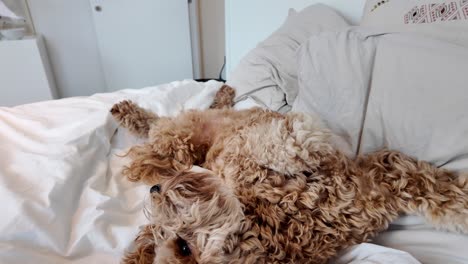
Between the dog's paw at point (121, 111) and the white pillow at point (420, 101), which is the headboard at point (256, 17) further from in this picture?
the dog's paw at point (121, 111)

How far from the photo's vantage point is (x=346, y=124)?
0.78 metres

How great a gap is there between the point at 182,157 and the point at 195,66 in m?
2.54

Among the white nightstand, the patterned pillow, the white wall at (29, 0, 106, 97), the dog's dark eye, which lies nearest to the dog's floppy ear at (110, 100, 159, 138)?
the dog's dark eye

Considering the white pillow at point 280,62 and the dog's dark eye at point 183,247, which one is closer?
the dog's dark eye at point 183,247

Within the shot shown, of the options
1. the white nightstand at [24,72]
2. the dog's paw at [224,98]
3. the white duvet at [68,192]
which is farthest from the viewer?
the white nightstand at [24,72]

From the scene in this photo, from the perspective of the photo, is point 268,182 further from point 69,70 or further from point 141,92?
point 69,70

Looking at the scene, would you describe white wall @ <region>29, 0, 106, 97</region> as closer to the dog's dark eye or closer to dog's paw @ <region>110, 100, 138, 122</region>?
dog's paw @ <region>110, 100, 138, 122</region>

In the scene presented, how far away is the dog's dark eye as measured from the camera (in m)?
0.50

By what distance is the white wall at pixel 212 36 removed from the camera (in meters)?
3.13

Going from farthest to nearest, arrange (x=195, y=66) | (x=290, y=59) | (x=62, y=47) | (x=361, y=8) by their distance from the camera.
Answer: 1. (x=195, y=66)
2. (x=62, y=47)
3. (x=361, y=8)
4. (x=290, y=59)

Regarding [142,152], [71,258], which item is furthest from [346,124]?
[71,258]

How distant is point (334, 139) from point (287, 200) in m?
0.24

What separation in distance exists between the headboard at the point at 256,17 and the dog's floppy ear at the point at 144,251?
1.26 m

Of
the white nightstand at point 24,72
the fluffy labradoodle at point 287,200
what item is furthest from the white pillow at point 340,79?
the white nightstand at point 24,72
